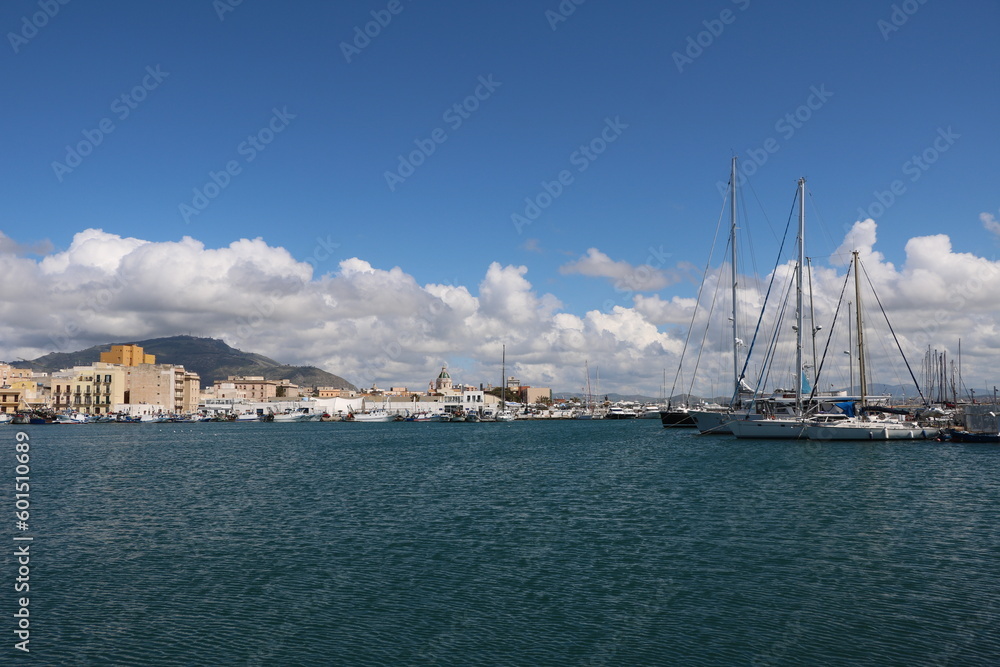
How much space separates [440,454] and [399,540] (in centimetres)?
4239

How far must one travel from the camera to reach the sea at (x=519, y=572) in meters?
14.3

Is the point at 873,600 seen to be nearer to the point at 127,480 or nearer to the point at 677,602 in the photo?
the point at 677,602

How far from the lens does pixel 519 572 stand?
19891mm

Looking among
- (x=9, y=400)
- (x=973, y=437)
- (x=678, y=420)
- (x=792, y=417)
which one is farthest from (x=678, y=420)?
(x=9, y=400)

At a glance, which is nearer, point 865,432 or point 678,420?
point 865,432

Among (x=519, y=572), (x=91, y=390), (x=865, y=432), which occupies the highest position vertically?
(x=91, y=390)

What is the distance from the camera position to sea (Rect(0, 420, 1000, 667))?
47.0 ft

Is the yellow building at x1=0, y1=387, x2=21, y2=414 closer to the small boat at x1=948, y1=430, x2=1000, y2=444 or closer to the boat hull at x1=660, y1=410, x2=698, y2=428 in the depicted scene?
the boat hull at x1=660, y1=410, x2=698, y2=428

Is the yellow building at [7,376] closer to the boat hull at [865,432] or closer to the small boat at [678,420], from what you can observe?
the small boat at [678,420]

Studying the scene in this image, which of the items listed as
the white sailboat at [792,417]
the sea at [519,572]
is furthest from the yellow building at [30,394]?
the white sailboat at [792,417]

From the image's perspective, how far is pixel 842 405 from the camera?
255ft

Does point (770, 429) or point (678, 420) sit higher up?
point (770, 429)

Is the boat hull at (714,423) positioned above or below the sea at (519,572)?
above

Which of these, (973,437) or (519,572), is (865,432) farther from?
(519,572)
